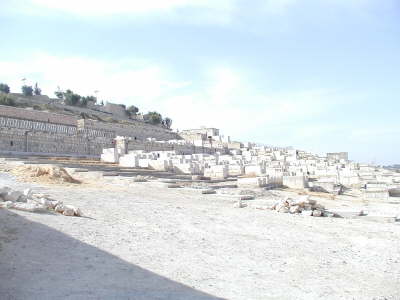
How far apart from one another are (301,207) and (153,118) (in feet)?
217

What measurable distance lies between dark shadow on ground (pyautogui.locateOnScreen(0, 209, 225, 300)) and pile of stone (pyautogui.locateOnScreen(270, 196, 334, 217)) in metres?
6.38

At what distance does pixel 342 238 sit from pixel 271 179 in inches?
395

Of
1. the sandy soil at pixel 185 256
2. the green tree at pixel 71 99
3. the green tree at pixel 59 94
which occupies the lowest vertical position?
the sandy soil at pixel 185 256

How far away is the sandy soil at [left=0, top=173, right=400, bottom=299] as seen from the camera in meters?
4.83

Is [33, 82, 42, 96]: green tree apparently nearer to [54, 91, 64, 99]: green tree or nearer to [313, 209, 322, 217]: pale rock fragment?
[54, 91, 64, 99]: green tree

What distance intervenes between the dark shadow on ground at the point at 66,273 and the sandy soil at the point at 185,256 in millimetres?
11

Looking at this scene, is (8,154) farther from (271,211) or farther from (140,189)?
(271,211)


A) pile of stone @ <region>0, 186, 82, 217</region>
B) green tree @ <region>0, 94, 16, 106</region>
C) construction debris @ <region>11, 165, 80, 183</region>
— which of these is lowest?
pile of stone @ <region>0, 186, 82, 217</region>

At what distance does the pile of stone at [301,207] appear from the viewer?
1103cm

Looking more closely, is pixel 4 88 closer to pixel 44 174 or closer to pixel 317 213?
pixel 44 174

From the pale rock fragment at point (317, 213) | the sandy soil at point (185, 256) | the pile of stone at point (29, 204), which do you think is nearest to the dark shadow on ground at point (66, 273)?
the sandy soil at point (185, 256)

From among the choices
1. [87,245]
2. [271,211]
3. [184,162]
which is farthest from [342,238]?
[184,162]

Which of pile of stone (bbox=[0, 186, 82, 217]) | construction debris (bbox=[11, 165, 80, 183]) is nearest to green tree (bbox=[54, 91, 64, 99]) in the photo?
construction debris (bbox=[11, 165, 80, 183])

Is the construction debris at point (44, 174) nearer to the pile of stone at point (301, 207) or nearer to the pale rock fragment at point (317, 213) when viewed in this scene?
the pile of stone at point (301, 207)
